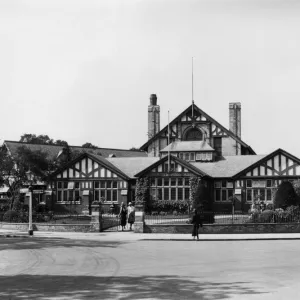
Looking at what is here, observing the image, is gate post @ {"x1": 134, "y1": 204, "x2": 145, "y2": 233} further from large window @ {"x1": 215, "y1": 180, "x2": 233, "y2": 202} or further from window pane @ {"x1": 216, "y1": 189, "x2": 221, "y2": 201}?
window pane @ {"x1": 216, "y1": 189, "x2": 221, "y2": 201}

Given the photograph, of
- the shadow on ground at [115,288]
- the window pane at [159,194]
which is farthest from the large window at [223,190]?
the shadow on ground at [115,288]

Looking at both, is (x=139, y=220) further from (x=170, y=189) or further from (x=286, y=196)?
(x=170, y=189)

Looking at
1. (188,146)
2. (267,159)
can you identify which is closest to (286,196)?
(267,159)

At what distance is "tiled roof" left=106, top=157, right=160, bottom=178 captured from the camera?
207 ft

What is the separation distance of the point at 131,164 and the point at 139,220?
28.4 metres

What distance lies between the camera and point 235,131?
72.5 meters

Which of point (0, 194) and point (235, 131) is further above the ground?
point (235, 131)

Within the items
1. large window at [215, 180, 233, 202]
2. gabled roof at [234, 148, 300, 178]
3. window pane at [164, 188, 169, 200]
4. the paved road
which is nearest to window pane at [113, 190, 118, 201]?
window pane at [164, 188, 169, 200]

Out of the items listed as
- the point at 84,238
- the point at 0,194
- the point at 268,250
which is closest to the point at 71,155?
the point at 0,194

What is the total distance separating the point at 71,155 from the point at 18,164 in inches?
950

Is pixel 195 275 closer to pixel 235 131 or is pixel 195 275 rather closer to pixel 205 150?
pixel 205 150

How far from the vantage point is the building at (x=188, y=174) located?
57.5 meters

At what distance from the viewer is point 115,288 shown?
46.3 ft

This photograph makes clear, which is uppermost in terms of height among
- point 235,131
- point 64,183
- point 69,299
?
point 235,131
